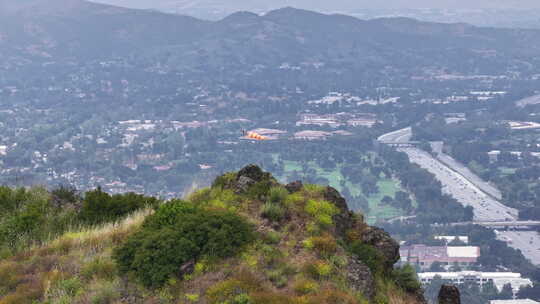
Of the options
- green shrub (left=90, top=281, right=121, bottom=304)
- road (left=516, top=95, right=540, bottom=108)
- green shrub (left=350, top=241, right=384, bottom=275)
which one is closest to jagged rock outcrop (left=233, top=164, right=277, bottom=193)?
green shrub (left=350, top=241, right=384, bottom=275)

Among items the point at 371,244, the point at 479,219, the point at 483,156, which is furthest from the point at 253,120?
the point at 371,244

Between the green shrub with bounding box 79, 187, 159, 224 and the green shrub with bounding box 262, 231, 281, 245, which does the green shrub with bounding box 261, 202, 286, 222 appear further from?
the green shrub with bounding box 79, 187, 159, 224

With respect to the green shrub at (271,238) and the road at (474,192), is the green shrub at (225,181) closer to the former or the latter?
the green shrub at (271,238)

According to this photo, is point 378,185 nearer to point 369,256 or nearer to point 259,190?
point 259,190

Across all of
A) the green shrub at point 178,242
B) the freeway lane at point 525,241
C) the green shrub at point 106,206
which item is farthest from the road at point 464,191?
the green shrub at point 178,242

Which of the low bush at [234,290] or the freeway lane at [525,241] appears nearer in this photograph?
the low bush at [234,290]

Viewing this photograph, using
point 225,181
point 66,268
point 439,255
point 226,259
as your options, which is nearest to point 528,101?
point 439,255

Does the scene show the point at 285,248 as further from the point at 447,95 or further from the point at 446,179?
the point at 447,95

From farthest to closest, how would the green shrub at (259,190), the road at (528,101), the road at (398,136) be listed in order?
the road at (528,101) < the road at (398,136) < the green shrub at (259,190)
